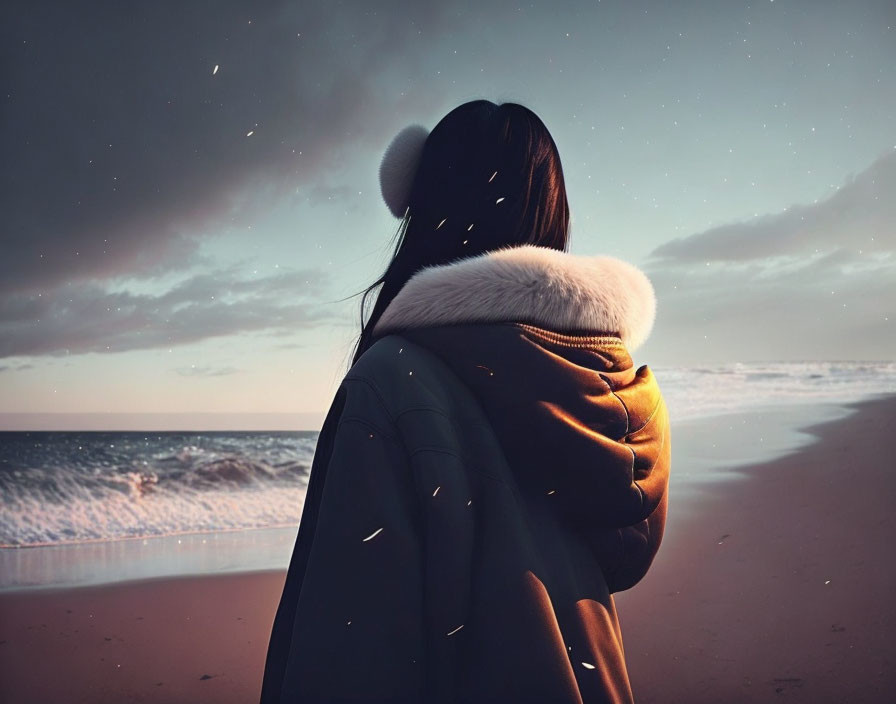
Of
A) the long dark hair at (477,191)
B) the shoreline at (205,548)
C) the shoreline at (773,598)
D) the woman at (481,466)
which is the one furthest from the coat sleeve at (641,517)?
the shoreline at (205,548)

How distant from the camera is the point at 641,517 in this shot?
3.74 feet

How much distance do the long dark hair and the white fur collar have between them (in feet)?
0.26

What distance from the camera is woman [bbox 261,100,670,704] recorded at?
0.91 m

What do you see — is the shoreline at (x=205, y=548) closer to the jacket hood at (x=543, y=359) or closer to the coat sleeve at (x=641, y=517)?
the coat sleeve at (x=641, y=517)

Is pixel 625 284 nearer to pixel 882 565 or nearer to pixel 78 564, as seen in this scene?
pixel 882 565

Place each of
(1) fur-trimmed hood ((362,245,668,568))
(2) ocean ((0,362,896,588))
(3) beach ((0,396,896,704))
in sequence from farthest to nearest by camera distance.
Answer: (2) ocean ((0,362,896,588)) → (3) beach ((0,396,896,704)) → (1) fur-trimmed hood ((362,245,668,568))

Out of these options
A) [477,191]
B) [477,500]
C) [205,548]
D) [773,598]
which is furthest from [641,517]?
[205,548]

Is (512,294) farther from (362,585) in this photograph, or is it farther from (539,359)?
(362,585)

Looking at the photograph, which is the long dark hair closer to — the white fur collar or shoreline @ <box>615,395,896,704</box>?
the white fur collar

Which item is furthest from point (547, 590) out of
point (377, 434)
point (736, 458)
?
point (736, 458)

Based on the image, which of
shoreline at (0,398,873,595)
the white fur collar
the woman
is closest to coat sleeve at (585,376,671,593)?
the woman

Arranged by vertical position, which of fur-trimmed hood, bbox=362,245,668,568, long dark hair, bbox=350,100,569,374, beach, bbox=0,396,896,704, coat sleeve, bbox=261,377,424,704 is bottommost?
beach, bbox=0,396,896,704

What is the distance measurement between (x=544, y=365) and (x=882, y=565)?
5685mm

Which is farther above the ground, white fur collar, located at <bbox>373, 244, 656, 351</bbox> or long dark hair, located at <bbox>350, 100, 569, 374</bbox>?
long dark hair, located at <bbox>350, 100, 569, 374</bbox>
